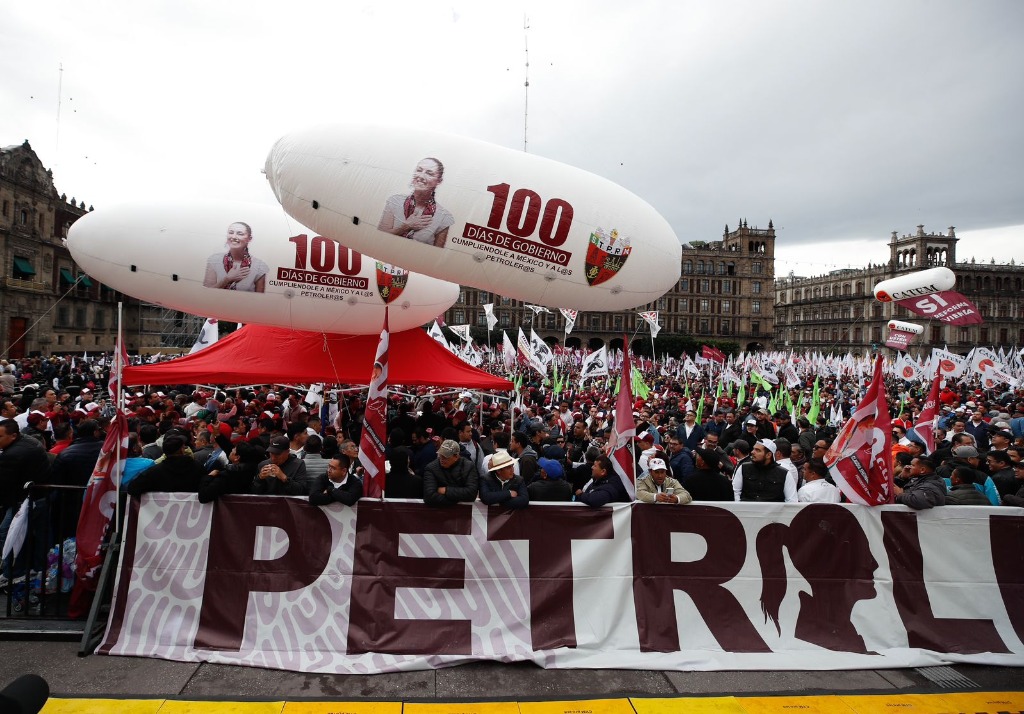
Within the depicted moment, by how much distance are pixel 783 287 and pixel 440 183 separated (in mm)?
133195

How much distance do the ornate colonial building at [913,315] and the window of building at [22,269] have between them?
9417cm

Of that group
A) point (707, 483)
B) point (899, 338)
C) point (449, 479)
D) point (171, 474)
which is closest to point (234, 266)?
point (171, 474)

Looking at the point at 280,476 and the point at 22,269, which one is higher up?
the point at 22,269

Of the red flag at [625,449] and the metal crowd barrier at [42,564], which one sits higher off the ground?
the red flag at [625,449]

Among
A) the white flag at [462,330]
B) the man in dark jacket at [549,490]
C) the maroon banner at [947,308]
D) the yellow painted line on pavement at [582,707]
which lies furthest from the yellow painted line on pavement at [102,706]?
the white flag at [462,330]

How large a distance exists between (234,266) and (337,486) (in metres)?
4.53

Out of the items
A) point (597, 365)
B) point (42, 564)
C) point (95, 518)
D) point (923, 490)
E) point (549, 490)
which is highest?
point (597, 365)

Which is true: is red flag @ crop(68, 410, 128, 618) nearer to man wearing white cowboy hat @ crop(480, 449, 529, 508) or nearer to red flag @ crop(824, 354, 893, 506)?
man wearing white cowboy hat @ crop(480, 449, 529, 508)

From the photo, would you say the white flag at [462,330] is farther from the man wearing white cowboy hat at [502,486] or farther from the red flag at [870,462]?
the red flag at [870,462]

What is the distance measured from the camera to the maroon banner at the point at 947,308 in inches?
378

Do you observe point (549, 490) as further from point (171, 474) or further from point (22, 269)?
point (22, 269)

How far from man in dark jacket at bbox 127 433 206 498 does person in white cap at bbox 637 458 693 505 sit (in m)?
3.74

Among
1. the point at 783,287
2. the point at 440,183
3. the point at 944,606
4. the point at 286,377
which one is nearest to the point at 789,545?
the point at 944,606

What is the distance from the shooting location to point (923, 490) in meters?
→ 5.19
